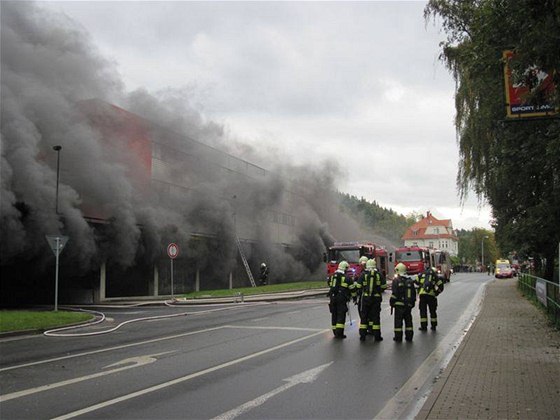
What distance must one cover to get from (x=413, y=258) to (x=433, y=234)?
3514 inches

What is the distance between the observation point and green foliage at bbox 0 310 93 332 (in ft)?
38.2

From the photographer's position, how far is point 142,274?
2591cm

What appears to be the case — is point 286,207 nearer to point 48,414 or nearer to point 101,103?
point 101,103

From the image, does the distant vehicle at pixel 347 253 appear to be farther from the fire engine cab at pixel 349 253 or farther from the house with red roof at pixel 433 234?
the house with red roof at pixel 433 234

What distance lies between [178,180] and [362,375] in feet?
83.8

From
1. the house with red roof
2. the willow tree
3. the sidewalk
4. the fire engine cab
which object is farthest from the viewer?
the house with red roof

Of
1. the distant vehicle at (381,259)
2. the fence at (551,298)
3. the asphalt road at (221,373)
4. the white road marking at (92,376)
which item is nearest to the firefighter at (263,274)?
the distant vehicle at (381,259)

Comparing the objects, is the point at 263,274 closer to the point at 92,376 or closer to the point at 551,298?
the point at 551,298

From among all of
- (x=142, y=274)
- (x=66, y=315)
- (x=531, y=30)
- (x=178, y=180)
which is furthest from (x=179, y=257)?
(x=531, y=30)

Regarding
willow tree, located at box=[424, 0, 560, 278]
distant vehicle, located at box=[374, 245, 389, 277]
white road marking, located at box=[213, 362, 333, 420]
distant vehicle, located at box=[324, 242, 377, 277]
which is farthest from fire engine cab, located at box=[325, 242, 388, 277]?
white road marking, located at box=[213, 362, 333, 420]

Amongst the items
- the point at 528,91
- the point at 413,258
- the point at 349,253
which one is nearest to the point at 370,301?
the point at 528,91

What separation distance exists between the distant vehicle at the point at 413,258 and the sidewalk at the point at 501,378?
1929 cm

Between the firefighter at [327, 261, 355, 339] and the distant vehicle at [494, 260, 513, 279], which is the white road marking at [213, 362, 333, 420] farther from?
the distant vehicle at [494, 260, 513, 279]

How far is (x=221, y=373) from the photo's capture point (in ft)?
21.5
